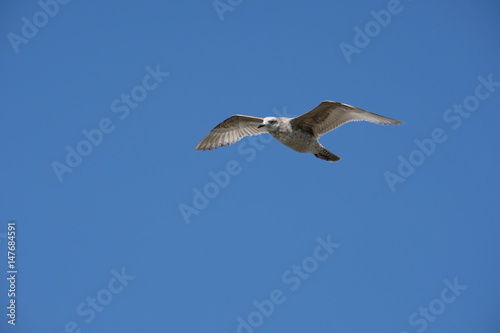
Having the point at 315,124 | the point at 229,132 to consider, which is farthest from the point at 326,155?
the point at 229,132

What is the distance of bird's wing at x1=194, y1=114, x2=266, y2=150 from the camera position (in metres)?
16.4

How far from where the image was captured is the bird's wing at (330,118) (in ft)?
48.1

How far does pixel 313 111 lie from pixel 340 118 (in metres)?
0.65

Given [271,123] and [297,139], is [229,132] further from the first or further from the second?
[297,139]

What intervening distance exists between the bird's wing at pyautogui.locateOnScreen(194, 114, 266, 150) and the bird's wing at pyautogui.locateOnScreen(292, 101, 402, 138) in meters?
1.49

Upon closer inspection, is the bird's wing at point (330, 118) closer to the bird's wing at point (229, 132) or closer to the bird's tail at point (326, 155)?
the bird's tail at point (326, 155)

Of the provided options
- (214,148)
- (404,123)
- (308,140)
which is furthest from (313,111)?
(214,148)

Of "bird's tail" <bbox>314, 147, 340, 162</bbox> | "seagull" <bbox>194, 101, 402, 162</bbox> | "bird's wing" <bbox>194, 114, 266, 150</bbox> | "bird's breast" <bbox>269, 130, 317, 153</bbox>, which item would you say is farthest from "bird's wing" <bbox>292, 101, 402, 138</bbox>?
"bird's wing" <bbox>194, 114, 266, 150</bbox>

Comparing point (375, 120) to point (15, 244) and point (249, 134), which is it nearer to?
point (249, 134)

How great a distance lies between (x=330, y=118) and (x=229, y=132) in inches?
104

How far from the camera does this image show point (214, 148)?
55.1 ft

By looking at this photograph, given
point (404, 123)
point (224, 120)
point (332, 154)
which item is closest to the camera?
point (404, 123)

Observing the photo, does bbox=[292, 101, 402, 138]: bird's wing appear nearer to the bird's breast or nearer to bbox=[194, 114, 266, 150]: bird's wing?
the bird's breast

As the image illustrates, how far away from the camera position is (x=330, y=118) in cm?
1511
